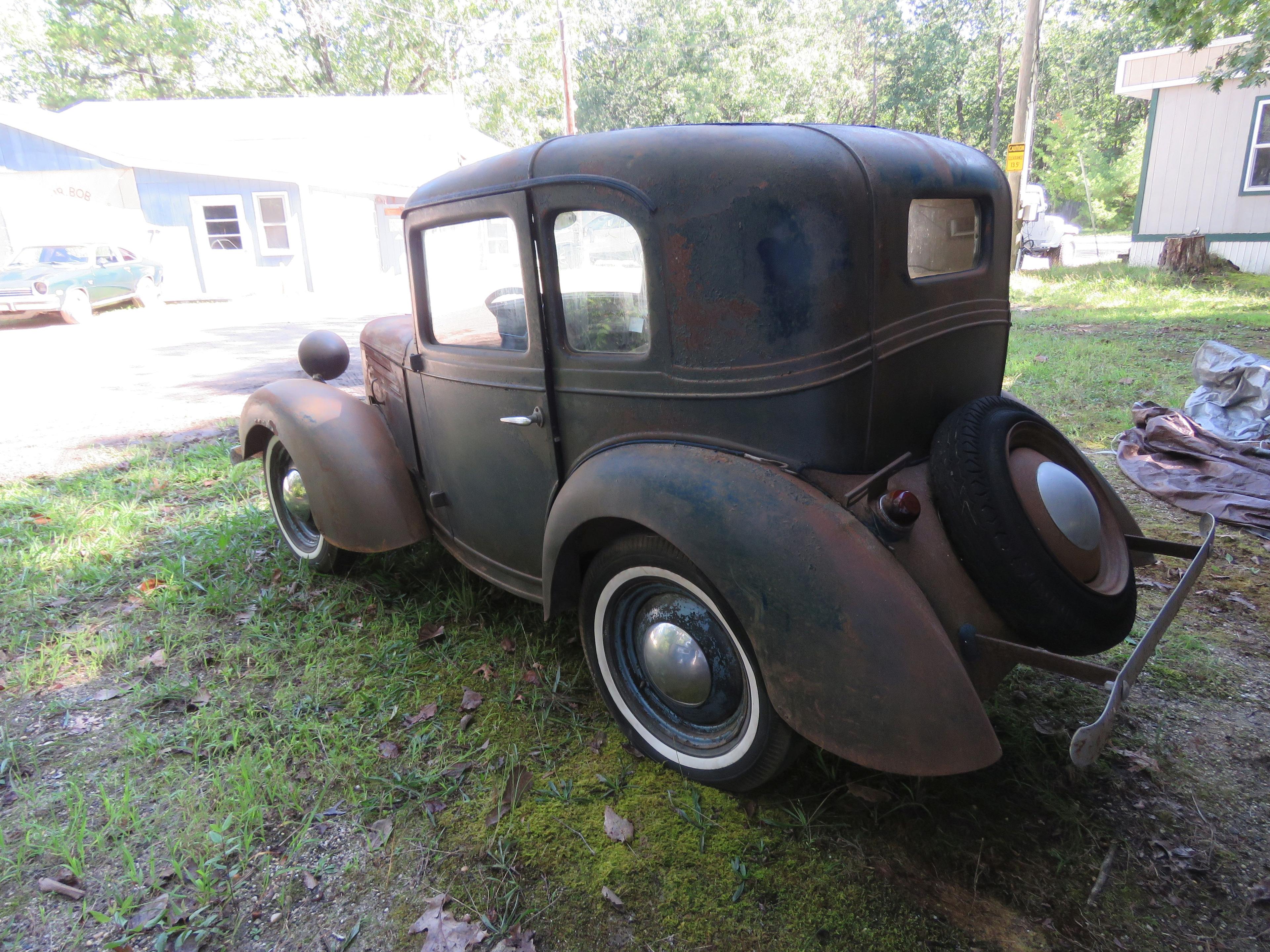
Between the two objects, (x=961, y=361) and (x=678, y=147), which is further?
(x=961, y=361)

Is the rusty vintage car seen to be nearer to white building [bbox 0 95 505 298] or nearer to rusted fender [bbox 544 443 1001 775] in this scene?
rusted fender [bbox 544 443 1001 775]

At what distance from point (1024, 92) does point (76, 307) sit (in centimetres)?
1727

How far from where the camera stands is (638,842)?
2258 mm

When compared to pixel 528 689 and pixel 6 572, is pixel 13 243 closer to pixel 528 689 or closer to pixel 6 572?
pixel 6 572

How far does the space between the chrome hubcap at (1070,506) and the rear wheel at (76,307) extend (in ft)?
56.0

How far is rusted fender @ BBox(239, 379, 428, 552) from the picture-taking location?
127 inches

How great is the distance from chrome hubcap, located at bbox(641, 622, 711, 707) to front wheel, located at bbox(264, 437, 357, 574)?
203cm

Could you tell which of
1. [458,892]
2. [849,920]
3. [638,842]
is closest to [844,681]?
[849,920]

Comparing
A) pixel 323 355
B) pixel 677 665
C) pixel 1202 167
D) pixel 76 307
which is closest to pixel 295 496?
pixel 323 355

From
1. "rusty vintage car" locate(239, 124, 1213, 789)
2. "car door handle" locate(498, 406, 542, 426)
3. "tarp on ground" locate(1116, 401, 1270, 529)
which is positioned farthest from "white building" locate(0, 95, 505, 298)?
"rusty vintage car" locate(239, 124, 1213, 789)

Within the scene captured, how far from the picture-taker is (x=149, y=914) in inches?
81.4

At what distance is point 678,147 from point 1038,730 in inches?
89.4

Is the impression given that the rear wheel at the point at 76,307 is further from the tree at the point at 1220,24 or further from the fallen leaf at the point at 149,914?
the tree at the point at 1220,24

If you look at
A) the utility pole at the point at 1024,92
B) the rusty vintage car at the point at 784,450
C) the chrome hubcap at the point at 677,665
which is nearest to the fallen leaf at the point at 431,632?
the rusty vintage car at the point at 784,450
